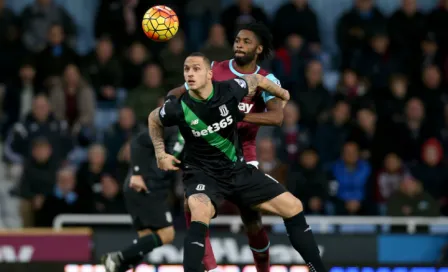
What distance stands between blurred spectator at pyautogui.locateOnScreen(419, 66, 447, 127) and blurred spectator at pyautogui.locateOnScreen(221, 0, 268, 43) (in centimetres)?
260

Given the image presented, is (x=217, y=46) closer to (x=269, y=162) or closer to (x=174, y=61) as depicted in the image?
(x=174, y=61)

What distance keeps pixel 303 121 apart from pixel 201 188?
22.1 ft

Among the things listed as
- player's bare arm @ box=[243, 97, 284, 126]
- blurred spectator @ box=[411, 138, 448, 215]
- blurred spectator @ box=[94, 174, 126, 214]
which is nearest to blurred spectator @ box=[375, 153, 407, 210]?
blurred spectator @ box=[411, 138, 448, 215]

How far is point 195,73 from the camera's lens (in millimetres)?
8305

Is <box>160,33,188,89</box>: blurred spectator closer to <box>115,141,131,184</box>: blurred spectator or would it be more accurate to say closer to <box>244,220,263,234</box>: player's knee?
<box>115,141,131,184</box>: blurred spectator

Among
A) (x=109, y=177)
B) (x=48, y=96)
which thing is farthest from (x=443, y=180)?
(x=48, y=96)

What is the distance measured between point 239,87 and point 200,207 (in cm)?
104

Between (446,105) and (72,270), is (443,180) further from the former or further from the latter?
(72,270)

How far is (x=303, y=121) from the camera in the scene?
15.0 meters

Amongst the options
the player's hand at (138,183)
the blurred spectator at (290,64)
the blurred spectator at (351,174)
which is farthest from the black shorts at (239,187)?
the blurred spectator at (290,64)

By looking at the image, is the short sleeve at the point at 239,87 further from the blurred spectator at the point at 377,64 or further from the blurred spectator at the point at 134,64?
the blurred spectator at the point at 377,64

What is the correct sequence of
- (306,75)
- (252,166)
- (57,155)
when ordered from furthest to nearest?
1. (306,75)
2. (57,155)
3. (252,166)

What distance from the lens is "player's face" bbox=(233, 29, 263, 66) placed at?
9000mm

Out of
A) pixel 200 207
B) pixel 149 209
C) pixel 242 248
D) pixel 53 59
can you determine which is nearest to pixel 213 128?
Answer: pixel 200 207
